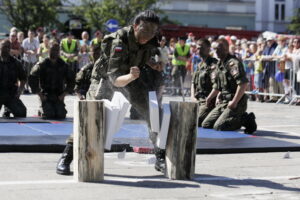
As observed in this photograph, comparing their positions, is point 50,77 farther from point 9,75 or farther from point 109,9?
point 109,9

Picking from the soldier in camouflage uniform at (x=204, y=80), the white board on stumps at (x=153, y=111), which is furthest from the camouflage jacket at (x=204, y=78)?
the white board on stumps at (x=153, y=111)

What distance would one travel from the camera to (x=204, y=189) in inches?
251

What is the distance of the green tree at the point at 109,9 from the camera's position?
138ft

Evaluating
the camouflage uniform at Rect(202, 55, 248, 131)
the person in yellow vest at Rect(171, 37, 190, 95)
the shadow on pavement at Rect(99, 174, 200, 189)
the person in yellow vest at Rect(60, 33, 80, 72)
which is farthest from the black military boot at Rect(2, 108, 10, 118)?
the person in yellow vest at Rect(171, 37, 190, 95)

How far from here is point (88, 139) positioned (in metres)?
6.55

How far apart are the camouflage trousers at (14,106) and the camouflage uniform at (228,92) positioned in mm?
3528

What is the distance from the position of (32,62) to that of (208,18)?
35.3 m

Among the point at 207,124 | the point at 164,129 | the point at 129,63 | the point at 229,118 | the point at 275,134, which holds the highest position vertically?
the point at 129,63

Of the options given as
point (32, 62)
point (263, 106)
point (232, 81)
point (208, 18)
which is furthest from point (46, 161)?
point (208, 18)

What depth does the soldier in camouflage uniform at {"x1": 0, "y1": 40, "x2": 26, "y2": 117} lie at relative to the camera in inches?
504

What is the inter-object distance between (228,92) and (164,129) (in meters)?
4.77

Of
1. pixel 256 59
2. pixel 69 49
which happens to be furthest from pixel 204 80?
pixel 69 49

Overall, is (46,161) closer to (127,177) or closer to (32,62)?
(127,177)

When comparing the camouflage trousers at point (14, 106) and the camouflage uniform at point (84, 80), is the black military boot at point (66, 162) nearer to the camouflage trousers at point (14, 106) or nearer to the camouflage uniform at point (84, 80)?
the camouflage uniform at point (84, 80)
